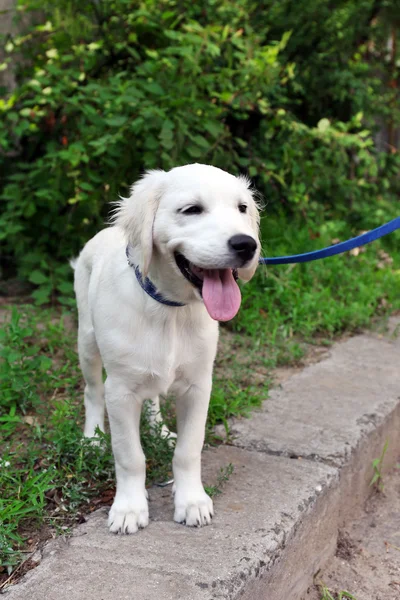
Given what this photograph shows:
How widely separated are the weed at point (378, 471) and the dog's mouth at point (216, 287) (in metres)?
1.46

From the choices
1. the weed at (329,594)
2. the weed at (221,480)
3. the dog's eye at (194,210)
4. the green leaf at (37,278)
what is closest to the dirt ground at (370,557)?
the weed at (329,594)

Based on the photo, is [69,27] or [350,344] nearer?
[350,344]

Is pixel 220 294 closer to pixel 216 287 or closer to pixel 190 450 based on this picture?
pixel 216 287

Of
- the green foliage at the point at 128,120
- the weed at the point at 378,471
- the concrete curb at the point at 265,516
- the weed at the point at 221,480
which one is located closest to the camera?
the concrete curb at the point at 265,516

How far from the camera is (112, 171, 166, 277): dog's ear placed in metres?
2.23

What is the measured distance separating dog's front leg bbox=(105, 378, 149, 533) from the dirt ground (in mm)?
749

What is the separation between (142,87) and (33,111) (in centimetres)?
80

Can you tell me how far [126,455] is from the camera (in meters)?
2.38

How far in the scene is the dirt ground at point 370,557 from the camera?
8.45ft

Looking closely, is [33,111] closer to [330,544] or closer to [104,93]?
[104,93]

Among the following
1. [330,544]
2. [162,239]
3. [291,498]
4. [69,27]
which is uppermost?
[162,239]

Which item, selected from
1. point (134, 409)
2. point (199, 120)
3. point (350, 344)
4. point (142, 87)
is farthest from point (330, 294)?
point (134, 409)

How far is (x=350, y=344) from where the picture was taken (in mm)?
4320

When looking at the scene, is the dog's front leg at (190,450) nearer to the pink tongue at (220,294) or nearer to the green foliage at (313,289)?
the pink tongue at (220,294)
